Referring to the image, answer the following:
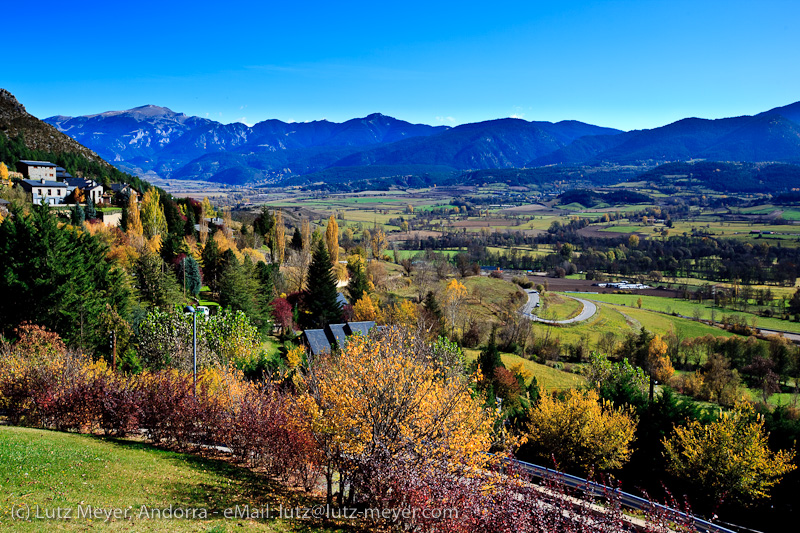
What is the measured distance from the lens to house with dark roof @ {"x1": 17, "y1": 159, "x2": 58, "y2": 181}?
71.1 meters

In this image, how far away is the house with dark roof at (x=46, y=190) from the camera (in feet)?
208

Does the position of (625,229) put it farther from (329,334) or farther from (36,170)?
(36,170)


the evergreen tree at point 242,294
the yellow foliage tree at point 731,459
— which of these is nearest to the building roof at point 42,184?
the evergreen tree at point 242,294

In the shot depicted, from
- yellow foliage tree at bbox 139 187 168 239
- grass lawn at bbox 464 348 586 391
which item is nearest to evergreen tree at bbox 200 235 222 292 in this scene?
yellow foliage tree at bbox 139 187 168 239

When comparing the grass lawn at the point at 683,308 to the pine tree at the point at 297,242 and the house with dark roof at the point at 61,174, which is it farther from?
the house with dark roof at the point at 61,174

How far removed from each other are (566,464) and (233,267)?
117 ft

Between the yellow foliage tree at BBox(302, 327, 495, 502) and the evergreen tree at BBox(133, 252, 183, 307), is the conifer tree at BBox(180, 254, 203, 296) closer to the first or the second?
the evergreen tree at BBox(133, 252, 183, 307)

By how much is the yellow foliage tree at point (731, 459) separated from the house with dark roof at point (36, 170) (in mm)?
86822

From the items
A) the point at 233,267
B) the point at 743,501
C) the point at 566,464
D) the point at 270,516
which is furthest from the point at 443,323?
the point at 270,516

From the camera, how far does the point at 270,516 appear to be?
12.1m

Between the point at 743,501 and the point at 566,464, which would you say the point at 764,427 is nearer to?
the point at 743,501

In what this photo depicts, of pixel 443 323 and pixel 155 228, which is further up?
pixel 155 228

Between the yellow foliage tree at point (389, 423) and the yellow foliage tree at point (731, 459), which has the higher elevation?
the yellow foliage tree at point (389, 423)

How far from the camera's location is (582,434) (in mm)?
23281
